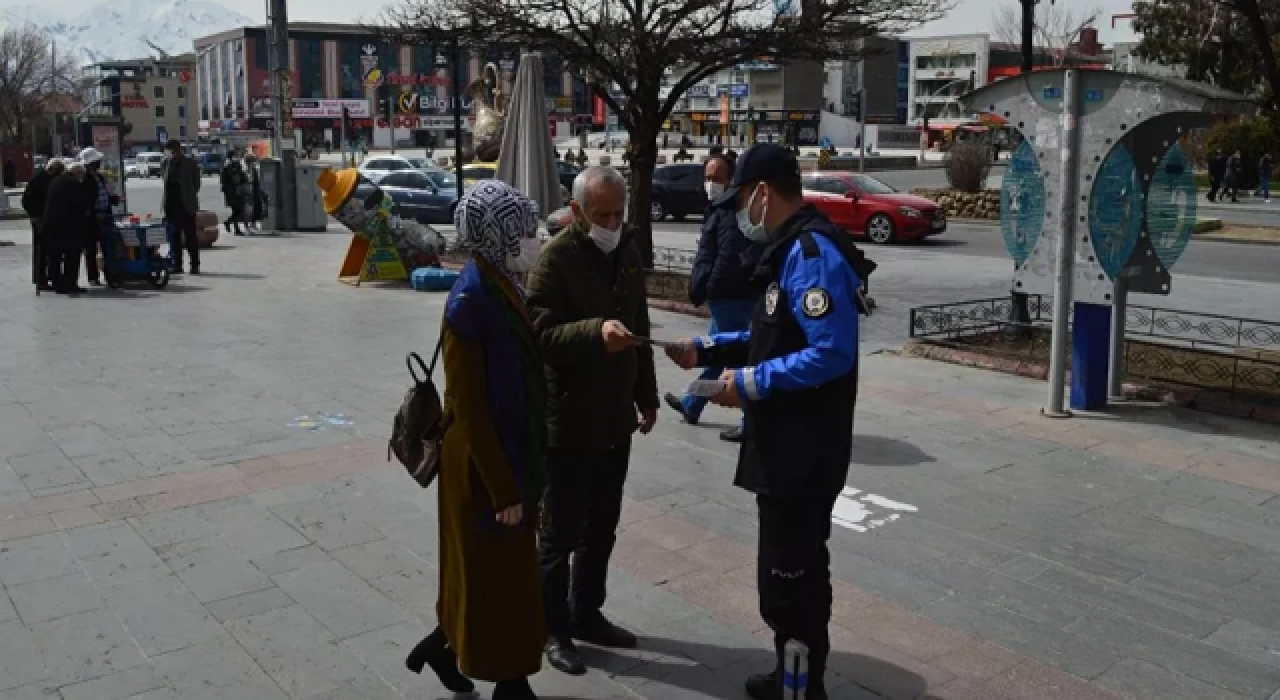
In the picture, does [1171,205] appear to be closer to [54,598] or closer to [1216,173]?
[54,598]

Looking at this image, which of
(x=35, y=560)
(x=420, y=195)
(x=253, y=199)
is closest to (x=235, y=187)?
(x=253, y=199)

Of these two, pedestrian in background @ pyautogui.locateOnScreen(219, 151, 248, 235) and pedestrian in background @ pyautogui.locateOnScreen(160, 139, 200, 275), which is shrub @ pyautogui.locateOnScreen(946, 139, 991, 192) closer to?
pedestrian in background @ pyautogui.locateOnScreen(219, 151, 248, 235)

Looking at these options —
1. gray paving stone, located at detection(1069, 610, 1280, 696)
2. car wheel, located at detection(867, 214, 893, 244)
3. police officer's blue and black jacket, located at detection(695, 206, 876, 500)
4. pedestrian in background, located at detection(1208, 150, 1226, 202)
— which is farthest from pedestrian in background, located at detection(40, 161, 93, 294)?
pedestrian in background, located at detection(1208, 150, 1226, 202)

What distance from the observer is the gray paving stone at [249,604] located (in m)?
4.62

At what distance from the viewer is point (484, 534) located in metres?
3.46

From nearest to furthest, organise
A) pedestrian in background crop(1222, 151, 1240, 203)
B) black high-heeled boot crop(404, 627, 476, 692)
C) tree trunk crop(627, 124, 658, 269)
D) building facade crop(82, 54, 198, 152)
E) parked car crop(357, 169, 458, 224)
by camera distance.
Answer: black high-heeled boot crop(404, 627, 476, 692) < tree trunk crop(627, 124, 658, 269) < parked car crop(357, 169, 458, 224) < pedestrian in background crop(1222, 151, 1240, 203) < building facade crop(82, 54, 198, 152)

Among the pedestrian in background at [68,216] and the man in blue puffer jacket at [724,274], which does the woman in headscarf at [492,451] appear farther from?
the pedestrian in background at [68,216]

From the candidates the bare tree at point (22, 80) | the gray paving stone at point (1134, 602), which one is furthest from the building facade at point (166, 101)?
the gray paving stone at point (1134, 602)

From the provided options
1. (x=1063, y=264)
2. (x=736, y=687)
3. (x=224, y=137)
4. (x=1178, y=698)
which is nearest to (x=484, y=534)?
(x=736, y=687)

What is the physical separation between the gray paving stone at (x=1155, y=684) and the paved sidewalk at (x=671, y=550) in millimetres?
11

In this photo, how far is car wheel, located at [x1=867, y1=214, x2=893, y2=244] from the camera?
21.5 m

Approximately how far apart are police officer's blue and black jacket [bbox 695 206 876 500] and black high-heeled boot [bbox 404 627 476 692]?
3.98ft

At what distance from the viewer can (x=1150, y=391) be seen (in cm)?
851

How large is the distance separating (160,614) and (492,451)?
82.3 inches
